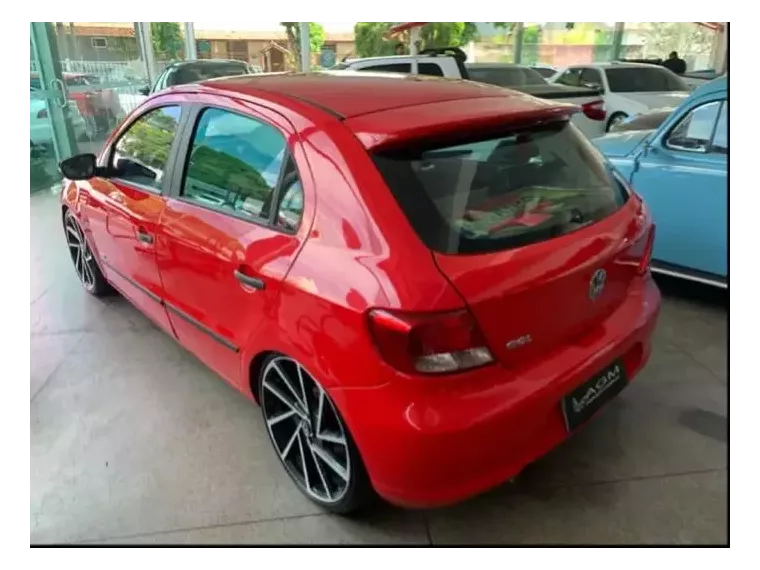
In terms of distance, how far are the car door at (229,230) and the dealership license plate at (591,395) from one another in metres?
0.96

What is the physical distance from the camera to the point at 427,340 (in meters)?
1.55

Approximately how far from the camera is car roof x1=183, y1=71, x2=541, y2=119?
1971 millimetres

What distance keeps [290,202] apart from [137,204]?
3.71 ft

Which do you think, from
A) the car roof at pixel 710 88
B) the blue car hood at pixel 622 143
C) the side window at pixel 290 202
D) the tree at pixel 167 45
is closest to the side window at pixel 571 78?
the blue car hood at pixel 622 143

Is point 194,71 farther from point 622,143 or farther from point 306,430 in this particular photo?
point 306,430

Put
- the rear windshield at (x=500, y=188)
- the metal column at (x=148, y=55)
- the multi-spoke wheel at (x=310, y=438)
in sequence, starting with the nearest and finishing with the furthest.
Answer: the rear windshield at (x=500, y=188)
the multi-spoke wheel at (x=310, y=438)
the metal column at (x=148, y=55)

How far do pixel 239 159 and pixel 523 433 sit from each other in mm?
1378

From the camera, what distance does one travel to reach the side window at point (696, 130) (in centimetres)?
341

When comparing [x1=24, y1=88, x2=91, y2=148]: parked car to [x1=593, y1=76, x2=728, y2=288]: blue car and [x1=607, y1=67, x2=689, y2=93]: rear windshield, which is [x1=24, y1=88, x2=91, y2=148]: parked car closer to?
[x1=593, y1=76, x2=728, y2=288]: blue car

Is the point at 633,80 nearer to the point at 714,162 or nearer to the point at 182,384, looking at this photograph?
the point at 714,162

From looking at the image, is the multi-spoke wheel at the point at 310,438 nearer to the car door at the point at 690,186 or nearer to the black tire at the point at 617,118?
the car door at the point at 690,186

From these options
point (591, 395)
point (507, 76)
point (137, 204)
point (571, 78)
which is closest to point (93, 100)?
point (507, 76)
